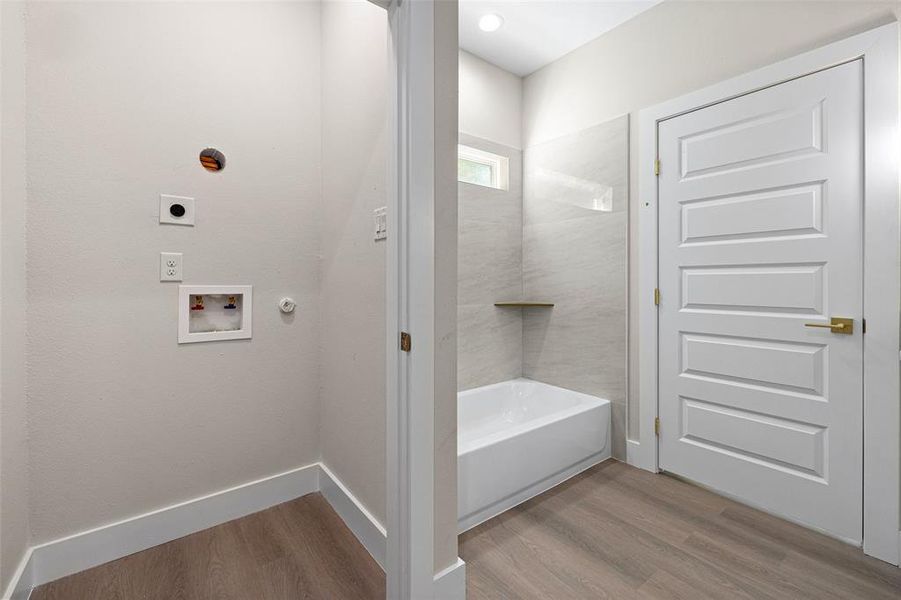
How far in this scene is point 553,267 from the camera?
281cm

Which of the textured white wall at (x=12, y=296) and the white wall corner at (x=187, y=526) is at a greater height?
the textured white wall at (x=12, y=296)

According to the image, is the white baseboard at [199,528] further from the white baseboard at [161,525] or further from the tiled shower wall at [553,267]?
the tiled shower wall at [553,267]

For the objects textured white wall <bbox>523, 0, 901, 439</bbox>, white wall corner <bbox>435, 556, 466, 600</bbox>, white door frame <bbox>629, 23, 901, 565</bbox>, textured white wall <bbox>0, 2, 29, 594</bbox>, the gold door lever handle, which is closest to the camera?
textured white wall <bbox>0, 2, 29, 594</bbox>

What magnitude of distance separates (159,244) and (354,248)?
77 cm

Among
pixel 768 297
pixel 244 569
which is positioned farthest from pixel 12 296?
pixel 768 297

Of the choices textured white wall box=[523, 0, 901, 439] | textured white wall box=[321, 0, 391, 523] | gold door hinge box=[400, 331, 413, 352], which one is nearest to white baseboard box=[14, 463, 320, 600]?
textured white wall box=[321, 0, 391, 523]

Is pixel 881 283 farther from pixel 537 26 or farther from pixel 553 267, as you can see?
pixel 537 26

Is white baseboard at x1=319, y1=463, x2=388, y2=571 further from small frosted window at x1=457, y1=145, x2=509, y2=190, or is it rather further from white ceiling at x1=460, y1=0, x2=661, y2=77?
white ceiling at x1=460, y1=0, x2=661, y2=77

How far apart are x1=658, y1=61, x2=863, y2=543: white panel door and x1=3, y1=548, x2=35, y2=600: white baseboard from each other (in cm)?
275

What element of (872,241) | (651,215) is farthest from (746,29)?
(872,241)

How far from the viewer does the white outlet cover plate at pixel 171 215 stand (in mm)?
1593

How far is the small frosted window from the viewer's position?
2734 mm

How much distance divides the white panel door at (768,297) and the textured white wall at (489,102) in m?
1.08

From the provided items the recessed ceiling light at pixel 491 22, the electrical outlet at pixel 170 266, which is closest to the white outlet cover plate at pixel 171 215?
the electrical outlet at pixel 170 266
